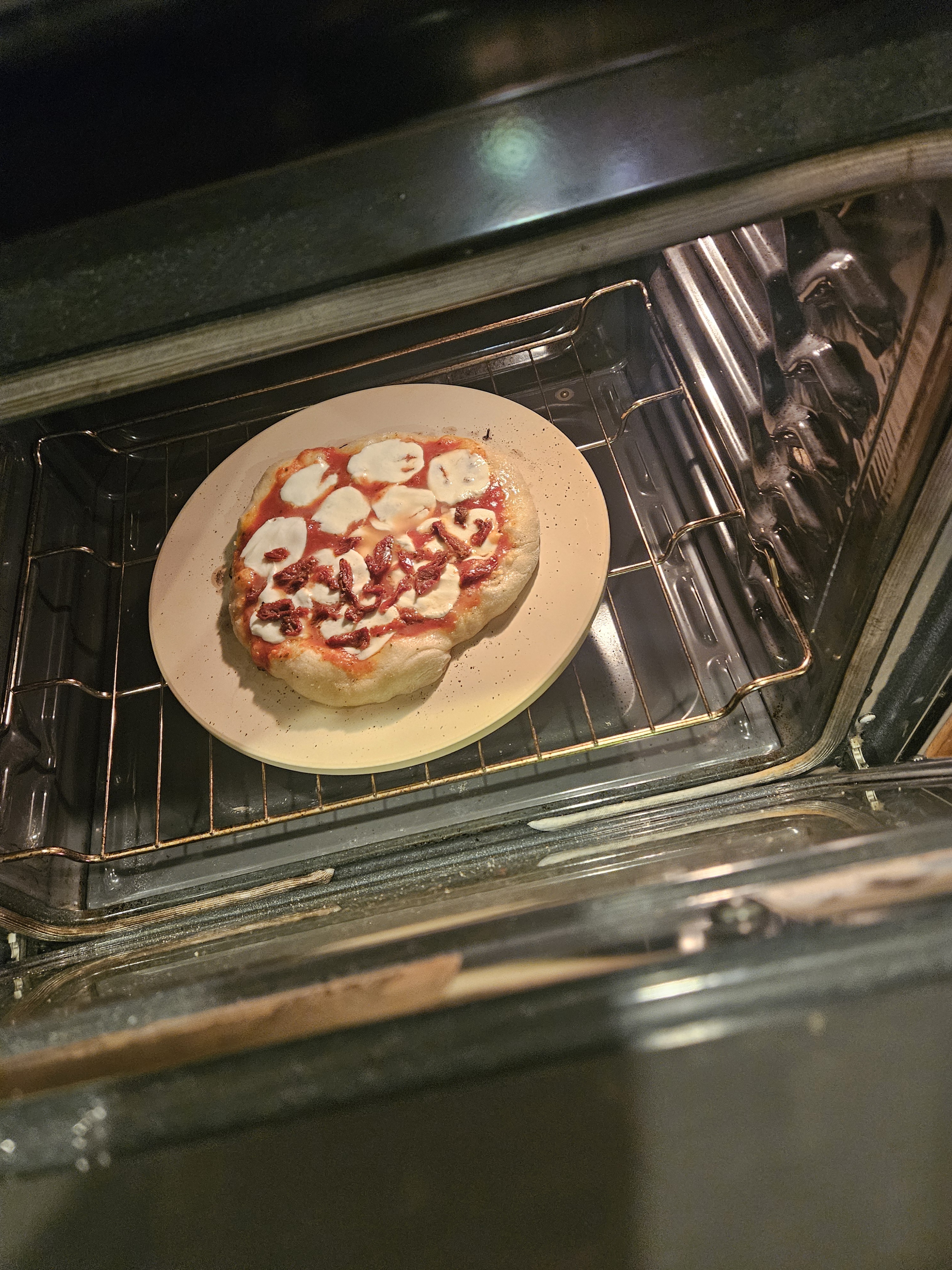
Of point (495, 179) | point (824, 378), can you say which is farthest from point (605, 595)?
point (495, 179)

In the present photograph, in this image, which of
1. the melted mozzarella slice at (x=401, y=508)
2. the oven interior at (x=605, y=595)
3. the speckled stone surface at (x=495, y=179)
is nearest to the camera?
the speckled stone surface at (x=495, y=179)

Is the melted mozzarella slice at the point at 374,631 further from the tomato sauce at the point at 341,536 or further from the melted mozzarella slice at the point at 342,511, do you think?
the melted mozzarella slice at the point at 342,511

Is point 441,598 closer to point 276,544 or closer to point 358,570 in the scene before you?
point 358,570

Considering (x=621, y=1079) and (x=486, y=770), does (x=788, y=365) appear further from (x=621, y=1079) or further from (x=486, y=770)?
(x=621, y=1079)

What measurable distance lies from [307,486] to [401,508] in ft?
0.57

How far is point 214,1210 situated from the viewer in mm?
428

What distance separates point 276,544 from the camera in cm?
117

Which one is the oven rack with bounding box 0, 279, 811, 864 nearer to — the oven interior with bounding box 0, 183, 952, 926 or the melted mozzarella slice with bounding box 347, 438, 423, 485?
the oven interior with bounding box 0, 183, 952, 926

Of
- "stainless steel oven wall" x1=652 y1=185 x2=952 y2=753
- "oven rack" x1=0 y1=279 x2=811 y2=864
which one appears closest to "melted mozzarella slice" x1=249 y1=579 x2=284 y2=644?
"oven rack" x1=0 y1=279 x2=811 y2=864

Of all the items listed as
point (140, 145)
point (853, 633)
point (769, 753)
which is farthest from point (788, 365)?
point (140, 145)

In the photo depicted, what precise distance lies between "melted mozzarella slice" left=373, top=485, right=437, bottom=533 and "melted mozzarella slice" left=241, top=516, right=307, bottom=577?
0.41 ft

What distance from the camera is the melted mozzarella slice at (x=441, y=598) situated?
3.55 feet

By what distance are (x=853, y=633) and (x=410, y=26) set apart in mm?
755

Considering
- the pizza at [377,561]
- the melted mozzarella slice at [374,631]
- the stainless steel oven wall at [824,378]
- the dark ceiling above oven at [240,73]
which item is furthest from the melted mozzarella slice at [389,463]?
the dark ceiling above oven at [240,73]
